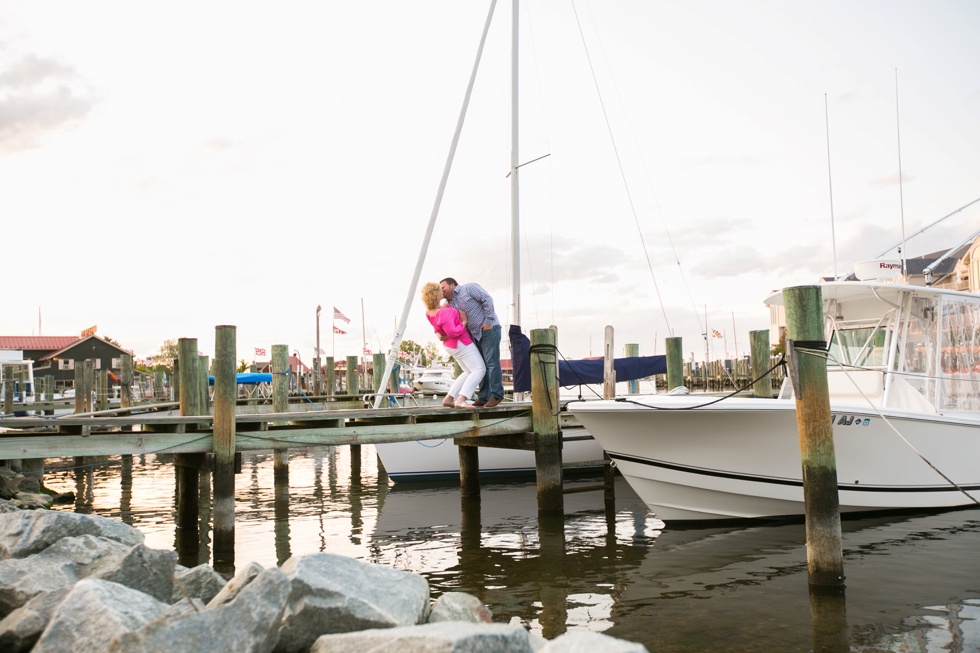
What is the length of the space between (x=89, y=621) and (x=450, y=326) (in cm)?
589

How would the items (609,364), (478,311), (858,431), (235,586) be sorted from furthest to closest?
(609,364)
(478,311)
(858,431)
(235,586)

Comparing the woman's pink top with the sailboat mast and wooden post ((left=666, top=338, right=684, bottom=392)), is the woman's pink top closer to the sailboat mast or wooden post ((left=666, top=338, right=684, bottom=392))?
the sailboat mast

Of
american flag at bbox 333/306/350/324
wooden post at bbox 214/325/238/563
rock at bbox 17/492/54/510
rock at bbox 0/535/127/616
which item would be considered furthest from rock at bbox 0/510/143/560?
american flag at bbox 333/306/350/324

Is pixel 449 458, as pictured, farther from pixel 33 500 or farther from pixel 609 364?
pixel 33 500

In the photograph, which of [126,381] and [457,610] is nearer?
[457,610]

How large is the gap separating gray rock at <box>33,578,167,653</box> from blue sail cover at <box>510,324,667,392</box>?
733 cm

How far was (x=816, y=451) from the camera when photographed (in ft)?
23.2

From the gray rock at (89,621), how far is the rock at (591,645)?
6.89 ft

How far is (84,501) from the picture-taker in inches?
562

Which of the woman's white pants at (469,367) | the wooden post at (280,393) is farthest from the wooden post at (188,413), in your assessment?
the woman's white pants at (469,367)

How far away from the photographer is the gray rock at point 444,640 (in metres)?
3.59

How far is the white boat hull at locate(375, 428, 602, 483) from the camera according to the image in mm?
14281

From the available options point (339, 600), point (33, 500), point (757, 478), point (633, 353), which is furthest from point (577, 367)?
point (33, 500)

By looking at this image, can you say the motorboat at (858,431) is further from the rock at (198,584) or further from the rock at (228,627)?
the rock at (228,627)
